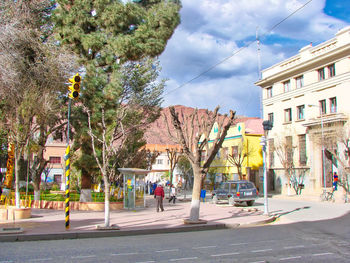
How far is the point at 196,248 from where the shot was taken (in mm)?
9695

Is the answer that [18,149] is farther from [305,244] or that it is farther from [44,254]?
[305,244]

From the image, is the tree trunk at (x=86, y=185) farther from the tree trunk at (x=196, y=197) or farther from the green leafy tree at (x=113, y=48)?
the tree trunk at (x=196, y=197)

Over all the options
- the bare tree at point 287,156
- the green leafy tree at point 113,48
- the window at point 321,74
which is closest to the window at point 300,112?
the bare tree at point 287,156

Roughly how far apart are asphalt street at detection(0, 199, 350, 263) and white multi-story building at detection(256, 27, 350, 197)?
23.0 m

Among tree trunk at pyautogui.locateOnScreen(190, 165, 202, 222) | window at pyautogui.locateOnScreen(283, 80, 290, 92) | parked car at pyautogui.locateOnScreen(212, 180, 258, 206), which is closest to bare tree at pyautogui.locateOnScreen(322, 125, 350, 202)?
parked car at pyautogui.locateOnScreen(212, 180, 258, 206)

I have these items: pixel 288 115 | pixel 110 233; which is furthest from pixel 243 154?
pixel 110 233

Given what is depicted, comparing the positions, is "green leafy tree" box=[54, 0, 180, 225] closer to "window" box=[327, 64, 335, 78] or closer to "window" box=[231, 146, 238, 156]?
"window" box=[327, 64, 335, 78]

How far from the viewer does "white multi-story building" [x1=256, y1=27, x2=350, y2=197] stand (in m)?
34.3

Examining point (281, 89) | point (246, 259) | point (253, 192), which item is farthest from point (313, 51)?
point (246, 259)

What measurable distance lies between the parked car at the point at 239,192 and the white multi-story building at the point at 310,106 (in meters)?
10.8

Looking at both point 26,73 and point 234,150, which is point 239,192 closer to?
point 26,73

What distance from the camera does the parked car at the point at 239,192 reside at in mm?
25031

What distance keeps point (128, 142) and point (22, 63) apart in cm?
1111

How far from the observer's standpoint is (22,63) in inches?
779
